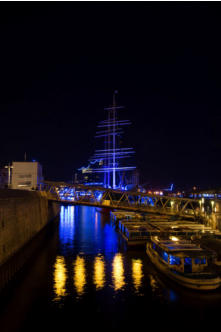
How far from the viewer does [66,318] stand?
1711cm

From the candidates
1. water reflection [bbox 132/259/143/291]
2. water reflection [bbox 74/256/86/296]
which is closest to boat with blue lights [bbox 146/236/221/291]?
water reflection [bbox 132/259/143/291]

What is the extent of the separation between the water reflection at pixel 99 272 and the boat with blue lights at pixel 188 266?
489 cm

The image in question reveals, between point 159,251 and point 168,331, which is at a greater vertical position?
point 159,251

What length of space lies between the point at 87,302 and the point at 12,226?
11.1 m

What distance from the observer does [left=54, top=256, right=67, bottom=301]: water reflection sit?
20570mm

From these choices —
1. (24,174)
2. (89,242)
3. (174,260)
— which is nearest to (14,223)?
(174,260)

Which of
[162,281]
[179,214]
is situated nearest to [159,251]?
[162,281]

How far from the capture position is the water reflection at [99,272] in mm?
22628

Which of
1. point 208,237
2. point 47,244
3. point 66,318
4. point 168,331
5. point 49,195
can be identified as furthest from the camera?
point 49,195

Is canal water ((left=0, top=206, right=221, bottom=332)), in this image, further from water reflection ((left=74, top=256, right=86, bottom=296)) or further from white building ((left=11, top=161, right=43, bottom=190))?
white building ((left=11, top=161, right=43, bottom=190))

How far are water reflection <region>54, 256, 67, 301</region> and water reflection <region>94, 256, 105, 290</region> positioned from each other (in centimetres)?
250

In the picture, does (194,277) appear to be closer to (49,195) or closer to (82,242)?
(82,242)

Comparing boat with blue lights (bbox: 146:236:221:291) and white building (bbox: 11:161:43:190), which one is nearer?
boat with blue lights (bbox: 146:236:221:291)

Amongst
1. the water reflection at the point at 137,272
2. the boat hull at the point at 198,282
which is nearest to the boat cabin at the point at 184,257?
the boat hull at the point at 198,282
